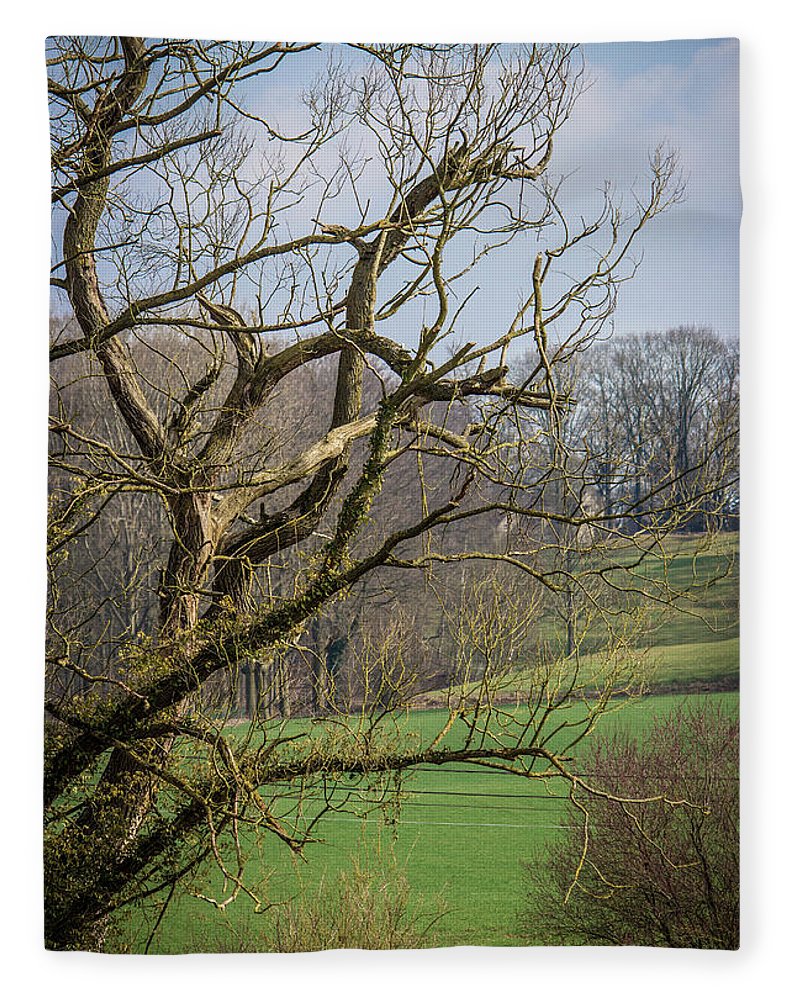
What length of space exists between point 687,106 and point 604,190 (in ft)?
1.19

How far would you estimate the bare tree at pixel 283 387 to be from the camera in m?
3.50

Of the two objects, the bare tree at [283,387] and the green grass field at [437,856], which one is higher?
the bare tree at [283,387]

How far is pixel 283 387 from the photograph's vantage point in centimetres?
358

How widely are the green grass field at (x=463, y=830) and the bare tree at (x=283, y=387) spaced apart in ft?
0.27

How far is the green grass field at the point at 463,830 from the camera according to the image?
3455 mm

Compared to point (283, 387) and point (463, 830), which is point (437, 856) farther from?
point (283, 387)

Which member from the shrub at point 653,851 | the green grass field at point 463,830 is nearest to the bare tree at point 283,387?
the green grass field at point 463,830

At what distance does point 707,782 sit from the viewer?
3.50 m

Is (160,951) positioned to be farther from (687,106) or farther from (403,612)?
(687,106)

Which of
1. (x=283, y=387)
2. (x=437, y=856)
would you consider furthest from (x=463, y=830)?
(x=283, y=387)

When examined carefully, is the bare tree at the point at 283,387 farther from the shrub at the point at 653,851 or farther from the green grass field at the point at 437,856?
the shrub at the point at 653,851

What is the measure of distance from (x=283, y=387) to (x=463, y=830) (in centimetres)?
148

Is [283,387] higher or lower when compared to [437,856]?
higher
